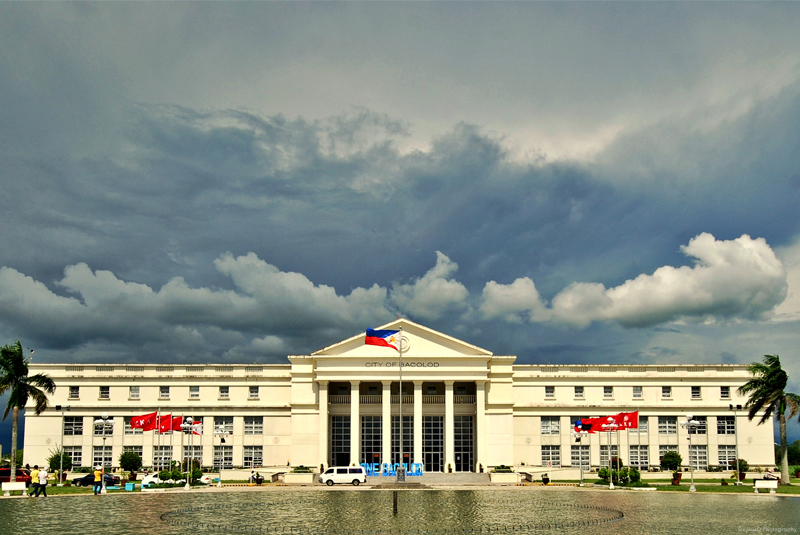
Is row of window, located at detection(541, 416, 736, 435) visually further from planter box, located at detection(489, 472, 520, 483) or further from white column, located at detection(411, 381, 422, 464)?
white column, located at detection(411, 381, 422, 464)

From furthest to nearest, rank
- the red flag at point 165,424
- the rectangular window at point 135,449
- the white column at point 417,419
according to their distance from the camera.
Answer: the rectangular window at point 135,449
the white column at point 417,419
the red flag at point 165,424

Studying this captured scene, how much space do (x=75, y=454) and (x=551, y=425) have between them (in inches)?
2113

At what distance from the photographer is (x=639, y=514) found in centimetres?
3706

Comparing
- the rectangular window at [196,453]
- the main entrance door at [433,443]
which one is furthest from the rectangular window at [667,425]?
the rectangular window at [196,453]

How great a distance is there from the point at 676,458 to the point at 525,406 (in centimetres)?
1667

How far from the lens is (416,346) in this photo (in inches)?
3152

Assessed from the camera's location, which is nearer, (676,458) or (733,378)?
(676,458)

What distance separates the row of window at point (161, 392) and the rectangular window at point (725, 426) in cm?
5287

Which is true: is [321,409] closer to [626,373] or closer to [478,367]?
[478,367]

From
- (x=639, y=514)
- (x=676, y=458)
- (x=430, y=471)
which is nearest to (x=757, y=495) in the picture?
(x=639, y=514)

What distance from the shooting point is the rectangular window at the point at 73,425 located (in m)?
81.4

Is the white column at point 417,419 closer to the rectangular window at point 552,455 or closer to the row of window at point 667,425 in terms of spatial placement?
the row of window at point 667,425

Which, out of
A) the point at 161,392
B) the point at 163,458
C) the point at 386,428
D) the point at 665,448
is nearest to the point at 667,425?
the point at 665,448

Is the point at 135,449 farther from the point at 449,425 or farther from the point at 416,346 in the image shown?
the point at 449,425
